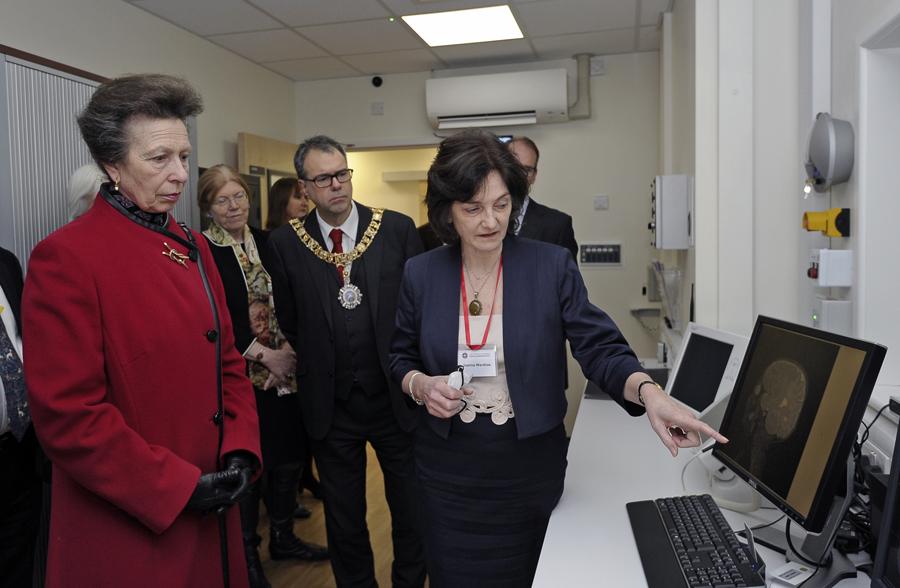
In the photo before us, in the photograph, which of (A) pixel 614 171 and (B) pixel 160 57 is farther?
(A) pixel 614 171

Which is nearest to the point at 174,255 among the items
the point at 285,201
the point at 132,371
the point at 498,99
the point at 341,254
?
the point at 132,371

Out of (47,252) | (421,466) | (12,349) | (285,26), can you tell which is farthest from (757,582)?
(285,26)

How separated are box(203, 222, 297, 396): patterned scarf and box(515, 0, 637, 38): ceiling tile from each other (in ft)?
7.26

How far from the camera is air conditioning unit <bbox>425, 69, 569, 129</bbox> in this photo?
4.87 metres

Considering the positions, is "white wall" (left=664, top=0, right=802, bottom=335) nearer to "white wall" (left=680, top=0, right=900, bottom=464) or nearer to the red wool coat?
"white wall" (left=680, top=0, right=900, bottom=464)

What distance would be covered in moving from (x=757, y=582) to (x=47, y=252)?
4.45ft

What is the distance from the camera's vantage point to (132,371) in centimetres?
133

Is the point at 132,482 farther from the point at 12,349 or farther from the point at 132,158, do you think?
the point at 12,349

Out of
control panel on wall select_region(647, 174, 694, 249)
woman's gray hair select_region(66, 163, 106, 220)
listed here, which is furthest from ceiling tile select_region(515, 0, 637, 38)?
woman's gray hair select_region(66, 163, 106, 220)

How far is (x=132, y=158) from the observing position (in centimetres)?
137

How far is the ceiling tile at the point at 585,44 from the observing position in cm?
455

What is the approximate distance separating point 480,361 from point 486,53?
389 centimetres

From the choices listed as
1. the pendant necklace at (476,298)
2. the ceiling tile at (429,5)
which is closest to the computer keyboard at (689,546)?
the pendant necklace at (476,298)

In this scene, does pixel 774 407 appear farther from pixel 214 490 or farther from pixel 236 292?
pixel 236 292
